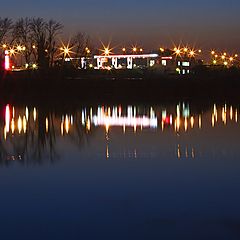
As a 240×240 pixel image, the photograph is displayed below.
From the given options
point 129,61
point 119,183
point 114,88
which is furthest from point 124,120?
point 129,61

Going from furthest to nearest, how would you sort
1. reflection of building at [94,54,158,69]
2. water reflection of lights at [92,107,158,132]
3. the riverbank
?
reflection of building at [94,54,158,69], the riverbank, water reflection of lights at [92,107,158,132]

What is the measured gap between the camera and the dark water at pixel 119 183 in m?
11.1

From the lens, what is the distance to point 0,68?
71.6m

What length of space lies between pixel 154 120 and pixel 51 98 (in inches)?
1015

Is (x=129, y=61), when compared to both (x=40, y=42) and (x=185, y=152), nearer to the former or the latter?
(x=40, y=42)

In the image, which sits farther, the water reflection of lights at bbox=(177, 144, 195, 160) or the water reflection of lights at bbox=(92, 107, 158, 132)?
the water reflection of lights at bbox=(92, 107, 158, 132)

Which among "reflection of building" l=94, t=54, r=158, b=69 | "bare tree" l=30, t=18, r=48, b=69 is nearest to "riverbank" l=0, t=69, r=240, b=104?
"bare tree" l=30, t=18, r=48, b=69

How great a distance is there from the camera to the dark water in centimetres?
1107

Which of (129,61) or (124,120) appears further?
(129,61)

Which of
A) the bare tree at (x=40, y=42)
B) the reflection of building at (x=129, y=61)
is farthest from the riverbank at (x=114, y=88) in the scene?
the reflection of building at (x=129, y=61)

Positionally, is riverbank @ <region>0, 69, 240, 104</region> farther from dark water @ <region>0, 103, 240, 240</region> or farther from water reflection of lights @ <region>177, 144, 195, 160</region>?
water reflection of lights @ <region>177, 144, 195, 160</region>

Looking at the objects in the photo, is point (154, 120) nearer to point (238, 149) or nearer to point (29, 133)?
point (29, 133)

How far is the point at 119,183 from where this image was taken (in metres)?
15.1

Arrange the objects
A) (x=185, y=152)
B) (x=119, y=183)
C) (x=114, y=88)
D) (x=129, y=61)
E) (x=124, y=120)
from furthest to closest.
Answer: (x=129, y=61), (x=114, y=88), (x=124, y=120), (x=185, y=152), (x=119, y=183)
